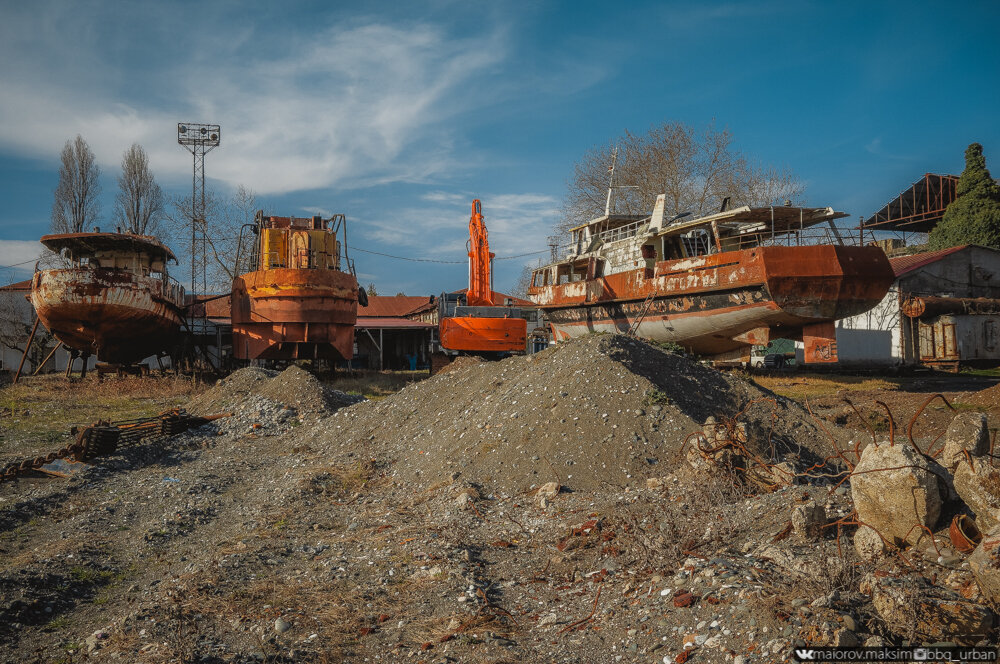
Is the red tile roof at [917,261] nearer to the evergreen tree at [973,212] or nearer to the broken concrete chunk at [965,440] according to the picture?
the evergreen tree at [973,212]

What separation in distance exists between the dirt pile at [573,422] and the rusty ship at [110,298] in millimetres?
11250

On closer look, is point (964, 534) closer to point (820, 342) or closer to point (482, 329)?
point (820, 342)

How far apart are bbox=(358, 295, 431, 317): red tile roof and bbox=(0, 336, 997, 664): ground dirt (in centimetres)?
3071

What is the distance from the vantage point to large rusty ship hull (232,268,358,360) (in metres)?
17.3

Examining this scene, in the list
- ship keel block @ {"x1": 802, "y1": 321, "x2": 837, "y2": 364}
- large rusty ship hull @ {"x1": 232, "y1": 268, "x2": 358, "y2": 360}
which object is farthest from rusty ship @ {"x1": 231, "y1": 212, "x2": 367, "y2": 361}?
ship keel block @ {"x1": 802, "y1": 321, "x2": 837, "y2": 364}

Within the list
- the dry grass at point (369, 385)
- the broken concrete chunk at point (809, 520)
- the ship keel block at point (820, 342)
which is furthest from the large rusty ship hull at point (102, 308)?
the broken concrete chunk at point (809, 520)

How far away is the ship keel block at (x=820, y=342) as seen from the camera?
14195mm

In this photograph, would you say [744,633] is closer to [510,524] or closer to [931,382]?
[510,524]

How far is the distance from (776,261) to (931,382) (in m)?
6.47

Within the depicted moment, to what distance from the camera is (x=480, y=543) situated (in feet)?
16.7

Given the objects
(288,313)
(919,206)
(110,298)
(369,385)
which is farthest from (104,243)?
(919,206)

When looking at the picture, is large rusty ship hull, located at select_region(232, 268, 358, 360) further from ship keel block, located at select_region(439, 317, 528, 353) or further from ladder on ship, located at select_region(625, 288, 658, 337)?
ladder on ship, located at select_region(625, 288, 658, 337)

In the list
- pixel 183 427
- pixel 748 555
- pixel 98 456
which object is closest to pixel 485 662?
pixel 748 555

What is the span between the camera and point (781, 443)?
7055mm
